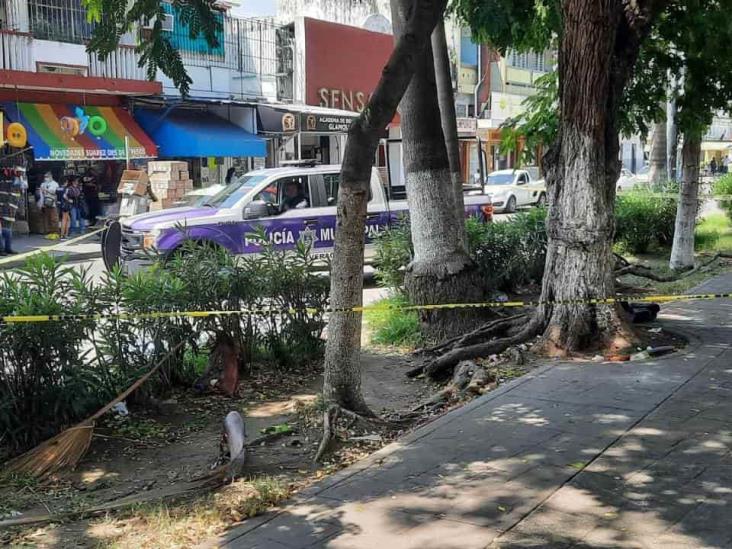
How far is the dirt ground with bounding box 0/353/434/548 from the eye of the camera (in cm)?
490

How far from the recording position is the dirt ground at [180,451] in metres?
4.90

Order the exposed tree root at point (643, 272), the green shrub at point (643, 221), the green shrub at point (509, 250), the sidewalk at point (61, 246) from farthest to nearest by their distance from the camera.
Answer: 1. the sidewalk at point (61, 246)
2. the green shrub at point (643, 221)
3. the exposed tree root at point (643, 272)
4. the green shrub at point (509, 250)

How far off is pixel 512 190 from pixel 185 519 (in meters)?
28.4

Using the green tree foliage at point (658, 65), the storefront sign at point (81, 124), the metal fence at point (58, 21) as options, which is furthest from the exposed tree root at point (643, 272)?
the metal fence at point (58, 21)

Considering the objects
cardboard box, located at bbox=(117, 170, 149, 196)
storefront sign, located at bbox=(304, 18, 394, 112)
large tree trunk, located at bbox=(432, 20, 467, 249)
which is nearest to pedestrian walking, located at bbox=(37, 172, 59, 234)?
cardboard box, located at bbox=(117, 170, 149, 196)

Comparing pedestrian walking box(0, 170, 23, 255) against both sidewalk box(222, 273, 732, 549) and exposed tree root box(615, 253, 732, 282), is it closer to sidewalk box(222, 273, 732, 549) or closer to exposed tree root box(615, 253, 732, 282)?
exposed tree root box(615, 253, 732, 282)

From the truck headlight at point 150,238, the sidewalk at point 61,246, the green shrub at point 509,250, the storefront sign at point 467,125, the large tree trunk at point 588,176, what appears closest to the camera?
the large tree trunk at point 588,176

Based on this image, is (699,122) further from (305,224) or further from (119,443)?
(119,443)

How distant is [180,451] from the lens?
19.5 feet

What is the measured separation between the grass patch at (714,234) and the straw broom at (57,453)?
14.9 meters

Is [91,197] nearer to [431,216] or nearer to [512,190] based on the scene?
[431,216]

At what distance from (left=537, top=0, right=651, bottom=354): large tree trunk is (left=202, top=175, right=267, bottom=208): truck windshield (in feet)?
20.0

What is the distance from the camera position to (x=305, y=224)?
13.2 m

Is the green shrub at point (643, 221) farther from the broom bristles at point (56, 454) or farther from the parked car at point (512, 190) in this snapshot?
the broom bristles at point (56, 454)
